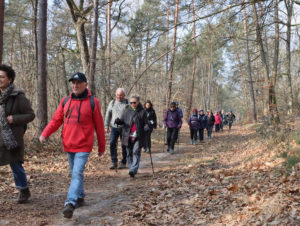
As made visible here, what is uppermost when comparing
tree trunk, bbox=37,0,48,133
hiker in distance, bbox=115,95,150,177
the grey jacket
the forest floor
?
tree trunk, bbox=37,0,48,133

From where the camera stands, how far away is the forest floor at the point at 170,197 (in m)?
3.52

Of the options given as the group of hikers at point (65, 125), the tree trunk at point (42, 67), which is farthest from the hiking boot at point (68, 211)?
the tree trunk at point (42, 67)

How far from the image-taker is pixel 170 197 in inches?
185

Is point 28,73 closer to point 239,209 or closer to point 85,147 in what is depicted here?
point 85,147

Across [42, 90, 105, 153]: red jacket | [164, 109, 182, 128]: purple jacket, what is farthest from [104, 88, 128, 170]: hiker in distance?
[164, 109, 182, 128]: purple jacket

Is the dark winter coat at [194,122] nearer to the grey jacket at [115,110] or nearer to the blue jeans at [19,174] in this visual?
the grey jacket at [115,110]

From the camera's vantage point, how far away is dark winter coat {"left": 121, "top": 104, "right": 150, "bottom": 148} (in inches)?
261

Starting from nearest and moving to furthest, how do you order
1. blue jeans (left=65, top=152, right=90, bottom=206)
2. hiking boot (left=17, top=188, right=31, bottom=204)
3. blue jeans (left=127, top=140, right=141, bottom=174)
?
blue jeans (left=65, top=152, right=90, bottom=206) < hiking boot (left=17, top=188, right=31, bottom=204) < blue jeans (left=127, top=140, right=141, bottom=174)

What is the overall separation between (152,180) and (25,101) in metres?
3.35

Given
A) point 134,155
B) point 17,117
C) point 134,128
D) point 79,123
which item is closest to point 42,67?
point 134,128

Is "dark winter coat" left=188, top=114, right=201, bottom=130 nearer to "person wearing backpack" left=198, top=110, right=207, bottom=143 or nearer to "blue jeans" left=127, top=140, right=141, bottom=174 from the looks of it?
"person wearing backpack" left=198, top=110, right=207, bottom=143

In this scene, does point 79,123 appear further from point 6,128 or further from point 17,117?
point 6,128

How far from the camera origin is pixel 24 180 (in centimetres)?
443

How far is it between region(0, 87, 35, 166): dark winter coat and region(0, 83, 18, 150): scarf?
0.06m
